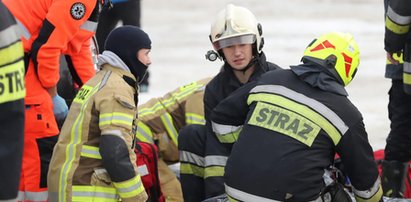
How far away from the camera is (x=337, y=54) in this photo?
5531mm

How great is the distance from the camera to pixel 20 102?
3.90m

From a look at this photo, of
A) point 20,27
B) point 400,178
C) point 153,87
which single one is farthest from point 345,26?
point 20,27

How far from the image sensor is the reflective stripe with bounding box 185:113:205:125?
23.5 feet

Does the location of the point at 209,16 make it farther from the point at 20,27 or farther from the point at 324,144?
the point at 324,144

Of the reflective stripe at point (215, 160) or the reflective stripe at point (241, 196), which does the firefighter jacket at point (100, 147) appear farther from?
the reflective stripe at point (215, 160)

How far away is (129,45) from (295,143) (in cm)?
123

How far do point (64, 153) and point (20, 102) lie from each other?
2079 millimetres

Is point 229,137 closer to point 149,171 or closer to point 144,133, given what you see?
point 149,171

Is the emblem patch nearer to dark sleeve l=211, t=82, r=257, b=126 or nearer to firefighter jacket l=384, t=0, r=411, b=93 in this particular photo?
dark sleeve l=211, t=82, r=257, b=126

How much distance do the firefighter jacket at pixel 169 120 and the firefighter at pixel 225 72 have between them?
653 millimetres

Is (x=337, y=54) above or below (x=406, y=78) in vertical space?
above

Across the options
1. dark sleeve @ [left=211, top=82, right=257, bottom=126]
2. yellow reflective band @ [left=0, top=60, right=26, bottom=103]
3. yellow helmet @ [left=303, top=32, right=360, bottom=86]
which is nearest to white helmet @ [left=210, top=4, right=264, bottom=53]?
dark sleeve @ [left=211, top=82, right=257, bottom=126]

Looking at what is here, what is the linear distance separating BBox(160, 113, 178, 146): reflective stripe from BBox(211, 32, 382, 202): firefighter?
1.75 m

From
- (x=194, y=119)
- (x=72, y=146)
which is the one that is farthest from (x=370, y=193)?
(x=194, y=119)
